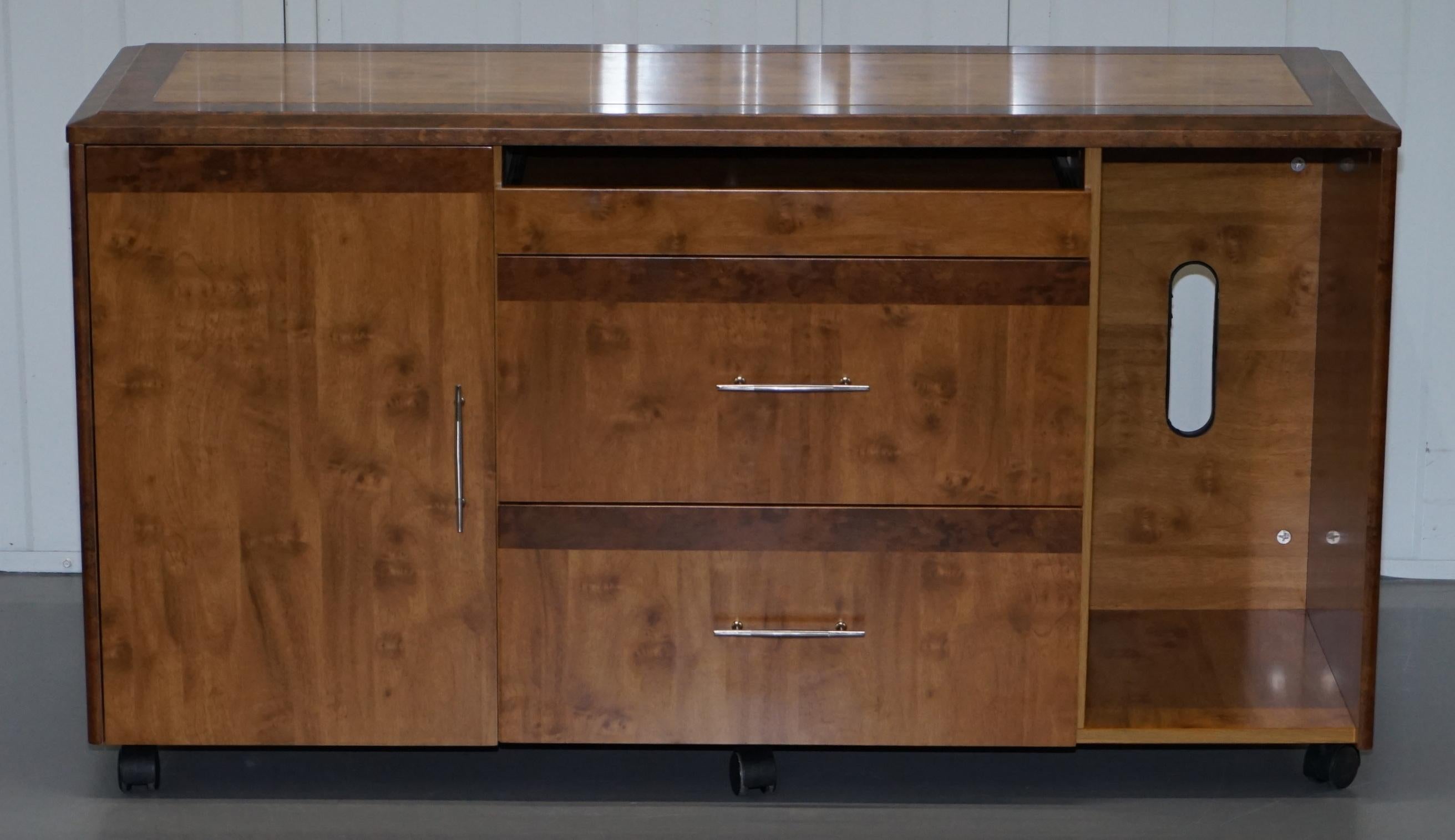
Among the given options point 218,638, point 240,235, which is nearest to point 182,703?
point 218,638

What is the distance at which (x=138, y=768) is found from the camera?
239 centimetres

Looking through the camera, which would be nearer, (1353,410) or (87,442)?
(87,442)

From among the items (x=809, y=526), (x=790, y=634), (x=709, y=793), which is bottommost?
(x=709, y=793)

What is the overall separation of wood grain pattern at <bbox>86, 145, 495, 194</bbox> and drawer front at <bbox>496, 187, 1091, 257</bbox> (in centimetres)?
8

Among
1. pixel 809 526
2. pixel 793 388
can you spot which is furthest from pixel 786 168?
pixel 809 526

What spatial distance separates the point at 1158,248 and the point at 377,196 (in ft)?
4.45

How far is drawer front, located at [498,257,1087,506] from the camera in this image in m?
2.22

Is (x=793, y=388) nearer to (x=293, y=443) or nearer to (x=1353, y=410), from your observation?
(x=293, y=443)

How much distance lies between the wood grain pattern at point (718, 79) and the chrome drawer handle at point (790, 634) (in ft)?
2.43

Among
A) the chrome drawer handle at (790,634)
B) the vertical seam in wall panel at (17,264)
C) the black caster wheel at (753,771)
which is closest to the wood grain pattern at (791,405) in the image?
the chrome drawer handle at (790,634)

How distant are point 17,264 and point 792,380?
1.97 metres

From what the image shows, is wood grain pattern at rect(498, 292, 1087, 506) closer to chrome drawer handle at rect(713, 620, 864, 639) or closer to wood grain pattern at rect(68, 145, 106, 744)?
chrome drawer handle at rect(713, 620, 864, 639)

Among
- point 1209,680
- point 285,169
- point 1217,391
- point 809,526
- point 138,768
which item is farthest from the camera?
point 1217,391

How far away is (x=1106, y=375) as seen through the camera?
2834mm
